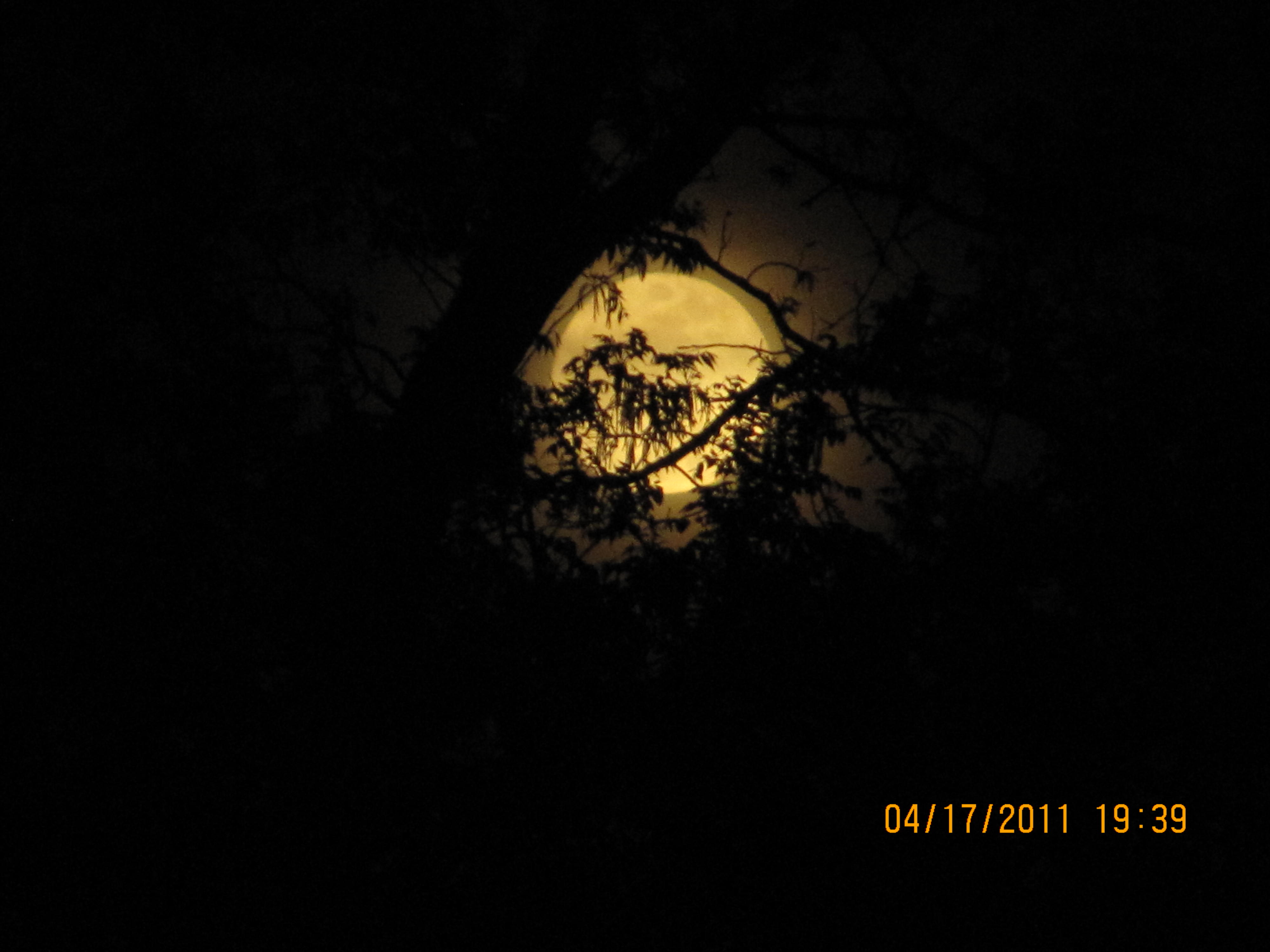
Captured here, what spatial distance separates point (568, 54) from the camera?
4258 millimetres

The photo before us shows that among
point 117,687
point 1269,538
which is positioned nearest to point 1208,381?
point 1269,538

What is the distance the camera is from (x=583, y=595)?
12.2 ft

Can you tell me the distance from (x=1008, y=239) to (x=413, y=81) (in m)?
2.81

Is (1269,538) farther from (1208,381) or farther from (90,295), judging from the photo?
(90,295)

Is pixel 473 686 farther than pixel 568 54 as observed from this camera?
No

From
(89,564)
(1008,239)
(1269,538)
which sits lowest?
(89,564)

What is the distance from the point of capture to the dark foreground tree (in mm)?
3457

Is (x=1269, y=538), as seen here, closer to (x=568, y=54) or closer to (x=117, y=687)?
(x=568, y=54)

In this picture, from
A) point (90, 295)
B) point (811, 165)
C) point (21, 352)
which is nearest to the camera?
point (21, 352)

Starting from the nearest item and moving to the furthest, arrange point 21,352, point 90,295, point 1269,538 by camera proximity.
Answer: point 1269,538
point 21,352
point 90,295

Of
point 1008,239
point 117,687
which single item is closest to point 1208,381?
point 1008,239

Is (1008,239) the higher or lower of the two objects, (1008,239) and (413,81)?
the higher

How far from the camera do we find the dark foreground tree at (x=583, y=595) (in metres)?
3.46

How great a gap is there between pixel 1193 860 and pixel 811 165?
3.41 metres
